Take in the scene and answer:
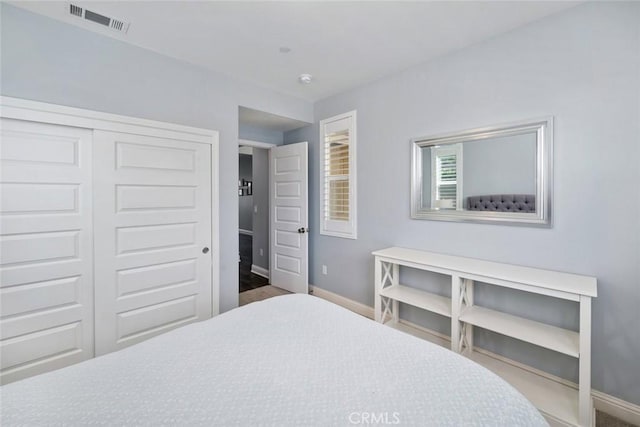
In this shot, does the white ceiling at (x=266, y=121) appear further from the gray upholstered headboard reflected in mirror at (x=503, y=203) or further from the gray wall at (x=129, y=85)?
the gray upholstered headboard reflected in mirror at (x=503, y=203)

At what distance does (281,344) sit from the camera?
3.91ft

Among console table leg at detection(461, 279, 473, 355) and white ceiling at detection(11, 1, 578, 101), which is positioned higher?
white ceiling at detection(11, 1, 578, 101)

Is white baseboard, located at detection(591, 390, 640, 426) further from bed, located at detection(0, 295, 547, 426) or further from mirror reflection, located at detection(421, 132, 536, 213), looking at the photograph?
bed, located at detection(0, 295, 547, 426)

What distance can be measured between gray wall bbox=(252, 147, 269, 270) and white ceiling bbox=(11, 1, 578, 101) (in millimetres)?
2070

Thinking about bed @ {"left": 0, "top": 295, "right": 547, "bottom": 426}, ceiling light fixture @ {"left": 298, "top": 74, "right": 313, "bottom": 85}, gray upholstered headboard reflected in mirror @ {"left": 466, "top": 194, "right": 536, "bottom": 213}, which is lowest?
bed @ {"left": 0, "top": 295, "right": 547, "bottom": 426}

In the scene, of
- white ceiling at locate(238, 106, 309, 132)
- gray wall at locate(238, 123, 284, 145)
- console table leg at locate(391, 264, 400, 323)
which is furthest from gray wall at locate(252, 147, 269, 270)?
console table leg at locate(391, 264, 400, 323)

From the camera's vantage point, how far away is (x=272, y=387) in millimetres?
933

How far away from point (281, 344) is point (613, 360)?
82.1 inches

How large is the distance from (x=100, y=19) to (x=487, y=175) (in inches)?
120

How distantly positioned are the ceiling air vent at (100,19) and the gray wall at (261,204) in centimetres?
266

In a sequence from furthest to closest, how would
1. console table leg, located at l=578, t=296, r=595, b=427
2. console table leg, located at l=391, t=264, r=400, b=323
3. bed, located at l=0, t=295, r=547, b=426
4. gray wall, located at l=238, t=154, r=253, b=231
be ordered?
1. gray wall, located at l=238, t=154, r=253, b=231
2. console table leg, located at l=391, t=264, r=400, b=323
3. console table leg, located at l=578, t=296, r=595, b=427
4. bed, located at l=0, t=295, r=547, b=426

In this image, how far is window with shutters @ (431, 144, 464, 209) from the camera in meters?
2.38

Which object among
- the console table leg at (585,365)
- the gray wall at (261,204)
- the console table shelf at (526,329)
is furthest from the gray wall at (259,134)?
the console table leg at (585,365)

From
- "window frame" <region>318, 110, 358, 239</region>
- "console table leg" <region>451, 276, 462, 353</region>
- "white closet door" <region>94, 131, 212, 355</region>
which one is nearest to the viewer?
"console table leg" <region>451, 276, 462, 353</region>
